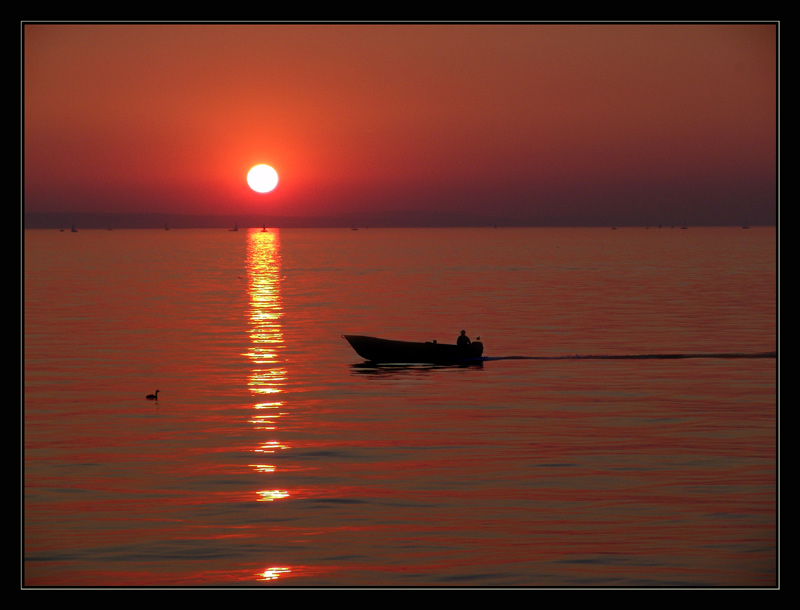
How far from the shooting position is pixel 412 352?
158 feet

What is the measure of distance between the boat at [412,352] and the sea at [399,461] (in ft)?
2.50

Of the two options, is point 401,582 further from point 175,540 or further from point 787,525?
point 787,525

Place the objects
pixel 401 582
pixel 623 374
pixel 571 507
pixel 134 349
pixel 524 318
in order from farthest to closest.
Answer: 1. pixel 524 318
2. pixel 134 349
3. pixel 623 374
4. pixel 571 507
5. pixel 401 582

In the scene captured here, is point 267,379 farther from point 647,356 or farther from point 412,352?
point 647,356

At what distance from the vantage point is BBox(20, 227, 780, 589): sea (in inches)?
779

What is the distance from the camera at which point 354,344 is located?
4884 cm

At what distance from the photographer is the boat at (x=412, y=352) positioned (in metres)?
Answer: 48.3

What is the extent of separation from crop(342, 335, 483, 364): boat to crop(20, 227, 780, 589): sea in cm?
76

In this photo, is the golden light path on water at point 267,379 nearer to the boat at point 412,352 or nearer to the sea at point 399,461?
the sea at point 399,461

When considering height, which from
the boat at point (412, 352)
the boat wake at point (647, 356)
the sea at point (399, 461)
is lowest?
the sea at point (399, 461)

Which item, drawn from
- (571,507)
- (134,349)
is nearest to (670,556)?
(571,507)

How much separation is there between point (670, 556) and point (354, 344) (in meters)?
29.8

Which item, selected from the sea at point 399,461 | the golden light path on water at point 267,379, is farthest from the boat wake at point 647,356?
the golden light path on water at point 267,379

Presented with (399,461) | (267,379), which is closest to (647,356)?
(267,379)
